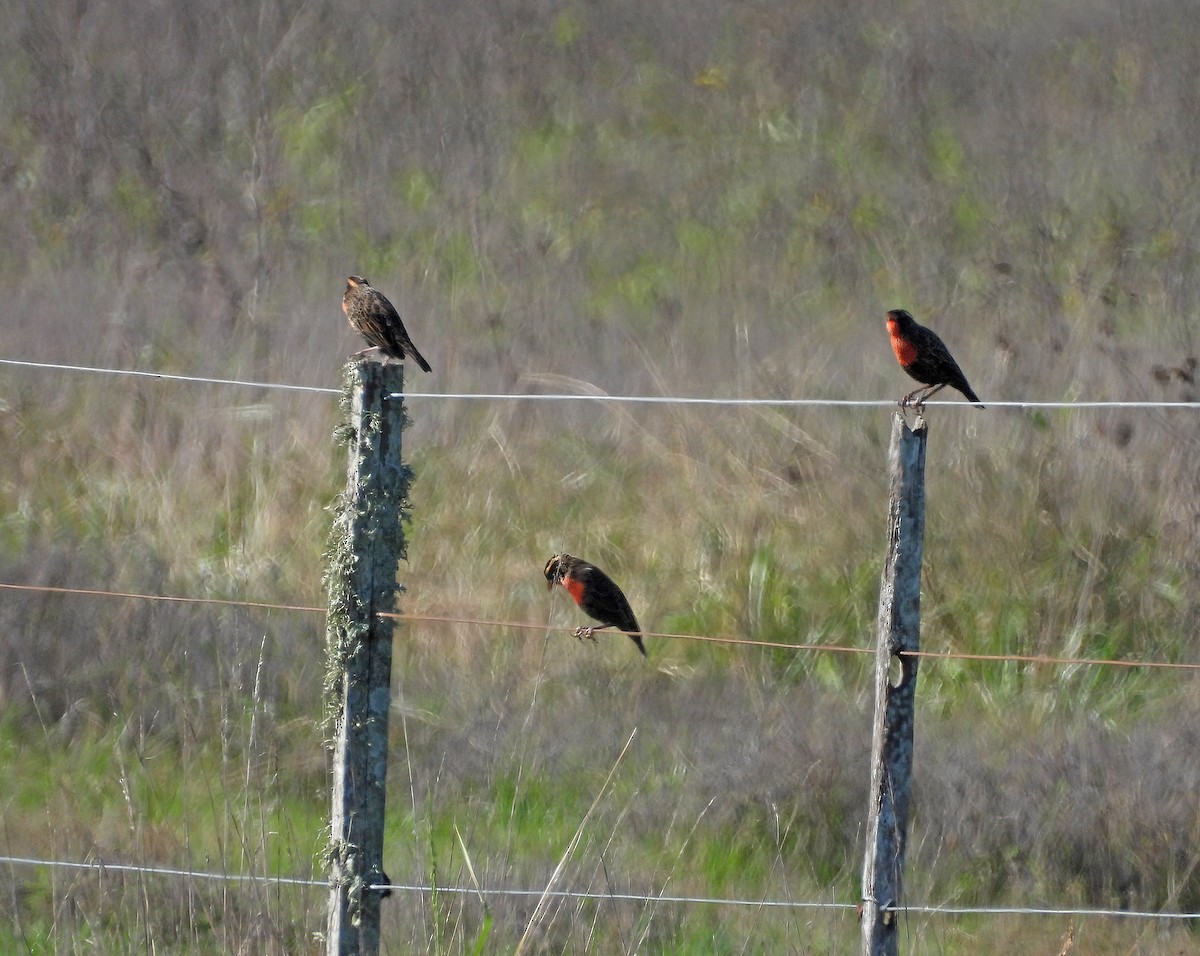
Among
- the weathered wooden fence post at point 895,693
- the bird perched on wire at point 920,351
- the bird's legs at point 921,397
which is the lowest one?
the weathered wooden fence post at point 895,693

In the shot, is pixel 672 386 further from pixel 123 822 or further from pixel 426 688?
pixel 123 822

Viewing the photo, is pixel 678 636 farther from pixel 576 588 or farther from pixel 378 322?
pixel 378 322

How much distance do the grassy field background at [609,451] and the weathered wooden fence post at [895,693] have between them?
85 cm

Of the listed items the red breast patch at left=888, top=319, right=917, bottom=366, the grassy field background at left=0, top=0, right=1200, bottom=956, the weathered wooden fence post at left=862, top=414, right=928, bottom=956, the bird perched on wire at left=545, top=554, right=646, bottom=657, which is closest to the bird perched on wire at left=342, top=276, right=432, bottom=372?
the bird perched on wire at left=545, top=554, right=646, bottom=657

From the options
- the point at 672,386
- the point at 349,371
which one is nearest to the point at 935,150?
the point at 672,386

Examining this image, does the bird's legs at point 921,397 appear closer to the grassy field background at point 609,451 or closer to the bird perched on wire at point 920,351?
the bird perched on wire at point 920,351

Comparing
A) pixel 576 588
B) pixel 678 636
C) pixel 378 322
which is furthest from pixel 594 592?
pixel 678 636

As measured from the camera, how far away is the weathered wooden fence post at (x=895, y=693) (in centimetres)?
340

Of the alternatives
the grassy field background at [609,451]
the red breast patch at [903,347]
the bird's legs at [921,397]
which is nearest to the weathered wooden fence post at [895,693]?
the bird's legs at [921,397]

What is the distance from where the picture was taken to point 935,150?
11.1 meters

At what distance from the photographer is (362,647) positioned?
3.57m

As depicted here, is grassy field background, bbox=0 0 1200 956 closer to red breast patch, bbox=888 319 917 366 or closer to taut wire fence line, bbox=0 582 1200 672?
taut wire fence line, bbox=0 582 1200 672

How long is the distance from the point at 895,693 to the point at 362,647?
1080 mm

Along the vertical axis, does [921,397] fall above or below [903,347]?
below
